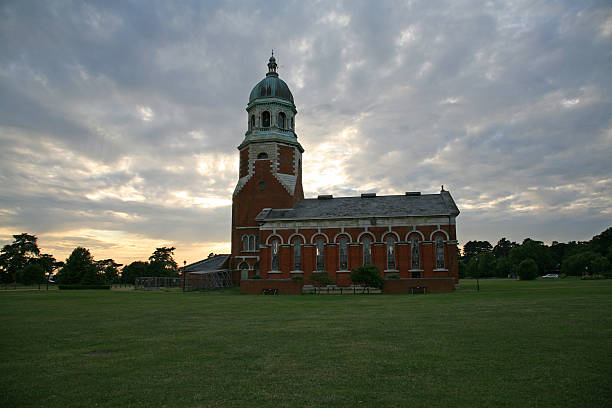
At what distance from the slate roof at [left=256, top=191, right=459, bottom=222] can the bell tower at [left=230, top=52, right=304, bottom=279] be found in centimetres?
A: 225

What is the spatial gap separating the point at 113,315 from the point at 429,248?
1246 inches

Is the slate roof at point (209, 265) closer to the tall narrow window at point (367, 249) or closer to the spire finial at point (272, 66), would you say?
the tall narrow window at point (367, 249)

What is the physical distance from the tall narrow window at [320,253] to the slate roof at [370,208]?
9.08 ft

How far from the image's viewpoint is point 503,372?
8.08m

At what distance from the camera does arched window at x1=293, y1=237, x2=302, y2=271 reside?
148 ft

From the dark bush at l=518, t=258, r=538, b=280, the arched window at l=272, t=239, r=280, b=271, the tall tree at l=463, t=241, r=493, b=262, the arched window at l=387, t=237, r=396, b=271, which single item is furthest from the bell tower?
the tall tree at l=463, t=241, r=493, b=262

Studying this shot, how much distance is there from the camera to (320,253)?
44.5 metres

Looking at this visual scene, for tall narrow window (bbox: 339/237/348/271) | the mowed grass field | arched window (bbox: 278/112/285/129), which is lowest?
the mowed grass field

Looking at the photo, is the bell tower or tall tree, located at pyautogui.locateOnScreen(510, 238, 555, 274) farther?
tall tree, located at pyautogui.locateOnScreen(510, 238, 555, 274)

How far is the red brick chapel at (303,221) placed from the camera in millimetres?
42125

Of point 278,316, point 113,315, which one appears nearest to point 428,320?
point 278,316

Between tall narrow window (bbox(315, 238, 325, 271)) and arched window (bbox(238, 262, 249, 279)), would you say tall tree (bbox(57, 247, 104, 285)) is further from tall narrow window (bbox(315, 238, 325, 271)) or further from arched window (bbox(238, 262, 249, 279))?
tall narrow window (bbox(315, 238, 325, 271))

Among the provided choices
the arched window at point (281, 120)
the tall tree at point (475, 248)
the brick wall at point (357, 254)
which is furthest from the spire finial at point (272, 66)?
the tall tree at point (475, 248)

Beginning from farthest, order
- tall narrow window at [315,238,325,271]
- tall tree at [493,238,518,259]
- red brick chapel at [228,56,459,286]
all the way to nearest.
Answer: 1. tall tree at [493,238,518,259]
2. tall narrow window at [315,238,325,271]
3. red brick chapel at [228,56,459,286]
